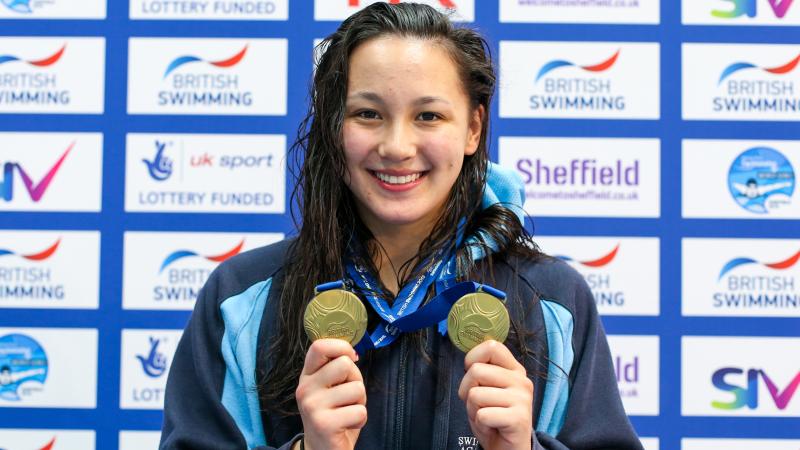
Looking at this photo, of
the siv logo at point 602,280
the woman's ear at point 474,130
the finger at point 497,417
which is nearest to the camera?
the finger at point 497,417

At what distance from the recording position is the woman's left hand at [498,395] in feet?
3.00

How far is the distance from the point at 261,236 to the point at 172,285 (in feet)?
0.93

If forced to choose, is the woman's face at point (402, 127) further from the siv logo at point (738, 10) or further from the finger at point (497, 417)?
the siv logo at point (738, 10)

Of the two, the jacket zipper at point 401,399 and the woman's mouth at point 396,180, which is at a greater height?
the woman's mouth at point 396,180

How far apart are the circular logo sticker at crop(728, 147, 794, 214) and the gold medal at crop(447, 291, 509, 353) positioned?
55.2 inches

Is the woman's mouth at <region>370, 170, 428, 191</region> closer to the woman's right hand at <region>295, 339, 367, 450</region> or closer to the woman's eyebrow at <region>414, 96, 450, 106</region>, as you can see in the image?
the woman's eyebrow at <region>414, 96, 450, 106</region>

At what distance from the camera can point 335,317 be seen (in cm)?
95

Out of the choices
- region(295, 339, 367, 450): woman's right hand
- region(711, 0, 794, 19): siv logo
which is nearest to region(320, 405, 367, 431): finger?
region(295, 339, 367, 450): woman's right hand


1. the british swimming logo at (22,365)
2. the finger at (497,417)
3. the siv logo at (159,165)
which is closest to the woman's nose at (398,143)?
the finger at (497,417)

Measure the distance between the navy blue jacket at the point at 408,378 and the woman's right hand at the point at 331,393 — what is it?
158 millimetres

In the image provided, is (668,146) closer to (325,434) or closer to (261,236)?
(261,236)

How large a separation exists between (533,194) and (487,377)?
1214mm

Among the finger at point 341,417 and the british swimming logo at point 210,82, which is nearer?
the finger at point 341,417

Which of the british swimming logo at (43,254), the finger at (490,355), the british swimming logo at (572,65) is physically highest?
the british swimming logo at (572,65)
